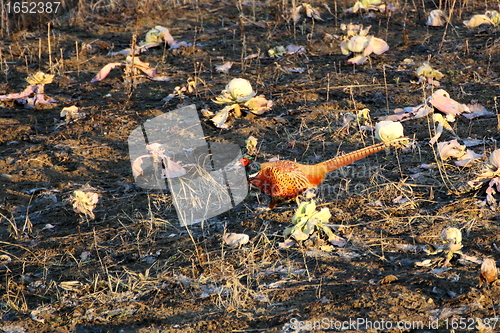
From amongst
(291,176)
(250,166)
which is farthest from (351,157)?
(250,166)

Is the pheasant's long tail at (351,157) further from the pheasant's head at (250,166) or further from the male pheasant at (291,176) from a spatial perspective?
the pheasant's head at (250,166)

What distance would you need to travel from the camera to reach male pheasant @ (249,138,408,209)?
A: 2947 mm

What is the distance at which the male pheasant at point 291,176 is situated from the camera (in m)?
2.95

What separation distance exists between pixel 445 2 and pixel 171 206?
3683mm

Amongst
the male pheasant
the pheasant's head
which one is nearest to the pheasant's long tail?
the male pheasant

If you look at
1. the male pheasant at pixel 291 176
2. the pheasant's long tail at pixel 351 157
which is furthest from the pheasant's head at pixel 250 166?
the pheasant's long tail at pixel 351 157

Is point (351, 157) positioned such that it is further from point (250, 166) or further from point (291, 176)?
point (250, 166)

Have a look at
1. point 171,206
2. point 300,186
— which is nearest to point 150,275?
point 171,206

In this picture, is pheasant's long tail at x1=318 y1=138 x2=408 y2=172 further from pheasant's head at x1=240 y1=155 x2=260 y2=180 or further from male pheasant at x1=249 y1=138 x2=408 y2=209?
pheasant's head at x1=240 y1=155 x2=260 y2=180

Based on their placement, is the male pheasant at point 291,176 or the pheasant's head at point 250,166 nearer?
the male pheasant at point 291,176

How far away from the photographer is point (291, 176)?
2.96 m

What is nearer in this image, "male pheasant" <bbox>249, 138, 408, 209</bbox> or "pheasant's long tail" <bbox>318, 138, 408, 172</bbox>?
"male pheasant" <bbox>249, 138, 408, 209</bbox>

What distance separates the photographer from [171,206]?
3.18m

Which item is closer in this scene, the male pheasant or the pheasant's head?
the male pheasant
